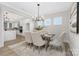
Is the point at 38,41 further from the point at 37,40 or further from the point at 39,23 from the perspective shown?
the point at 39,23

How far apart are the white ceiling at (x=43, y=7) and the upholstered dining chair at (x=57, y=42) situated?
70cm

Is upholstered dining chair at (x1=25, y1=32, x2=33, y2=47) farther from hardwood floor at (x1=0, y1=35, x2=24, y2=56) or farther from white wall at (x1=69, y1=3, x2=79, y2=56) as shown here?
white wall at (x1=69, y1=3, x2=79, y2=56)

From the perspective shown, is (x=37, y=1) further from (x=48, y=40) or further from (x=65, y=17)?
(x=48, y=40)

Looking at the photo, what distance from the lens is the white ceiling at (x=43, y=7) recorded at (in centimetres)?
200

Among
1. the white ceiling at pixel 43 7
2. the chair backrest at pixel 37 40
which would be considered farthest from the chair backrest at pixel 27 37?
the white ceiling at pixel 43 7

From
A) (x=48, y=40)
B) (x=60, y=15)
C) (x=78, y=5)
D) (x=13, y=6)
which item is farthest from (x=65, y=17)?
(x=13, y=6)

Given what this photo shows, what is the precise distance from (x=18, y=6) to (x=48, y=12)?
0.88 metres

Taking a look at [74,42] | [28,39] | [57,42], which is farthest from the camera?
[28,39]

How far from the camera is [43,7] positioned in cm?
207

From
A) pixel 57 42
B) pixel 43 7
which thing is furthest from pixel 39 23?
pixel 57 42

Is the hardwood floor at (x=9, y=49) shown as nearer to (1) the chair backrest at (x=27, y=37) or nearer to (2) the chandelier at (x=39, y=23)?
(1) the chair backrest at (x=27, y=37)

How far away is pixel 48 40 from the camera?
7.64 feet

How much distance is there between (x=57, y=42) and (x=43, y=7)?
1120 mm

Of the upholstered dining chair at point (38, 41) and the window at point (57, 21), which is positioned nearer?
the window at point (57, 21)
